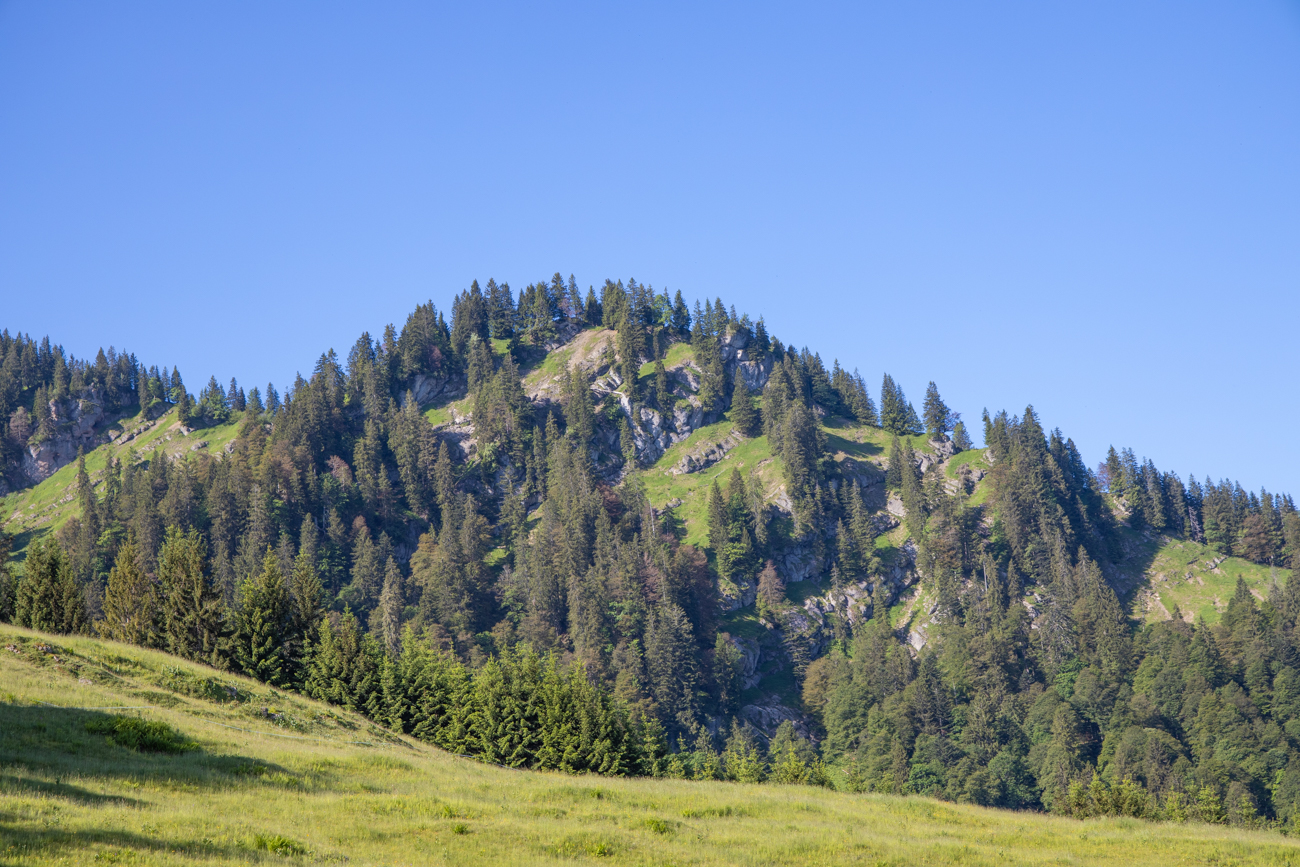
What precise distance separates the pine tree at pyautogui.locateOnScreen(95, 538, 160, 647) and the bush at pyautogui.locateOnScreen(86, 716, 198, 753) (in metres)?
52.2

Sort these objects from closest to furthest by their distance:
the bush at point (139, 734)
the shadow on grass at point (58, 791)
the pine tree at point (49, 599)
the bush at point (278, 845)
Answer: the bush at point (278, 845) < the shadow on grass at point (58, 791) < the bush at point (139, 734) < the pine tree at point (49, 599)

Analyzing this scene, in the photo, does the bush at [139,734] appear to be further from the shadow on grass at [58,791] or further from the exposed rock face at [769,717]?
the exposed rock face at [769,717]

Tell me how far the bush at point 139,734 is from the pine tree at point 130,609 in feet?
171

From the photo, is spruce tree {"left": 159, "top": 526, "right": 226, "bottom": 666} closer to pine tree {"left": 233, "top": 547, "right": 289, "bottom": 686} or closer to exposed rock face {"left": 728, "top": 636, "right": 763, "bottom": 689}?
pine tree {"left": 233, "top": 547, "right": 289, "bottom": 686}

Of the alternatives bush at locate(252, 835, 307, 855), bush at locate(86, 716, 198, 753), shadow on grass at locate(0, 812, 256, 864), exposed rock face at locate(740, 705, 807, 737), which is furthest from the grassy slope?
exposed rock face at locate(740, 705, 807, 737)

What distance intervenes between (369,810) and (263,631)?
53556 millimetres

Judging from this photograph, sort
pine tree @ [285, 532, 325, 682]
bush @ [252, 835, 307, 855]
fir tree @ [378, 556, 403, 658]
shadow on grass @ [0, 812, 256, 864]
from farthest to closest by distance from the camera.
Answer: fir tree @ [378, 556, 403, 658] → pine tree @ [285, 532, 325, 682] → bush @ [252, 835, 307, 855] → shadow on grass @ [0, 812, 256, 864]

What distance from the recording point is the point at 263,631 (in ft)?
280

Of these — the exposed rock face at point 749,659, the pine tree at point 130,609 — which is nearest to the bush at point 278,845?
the pine tree at point 130,609

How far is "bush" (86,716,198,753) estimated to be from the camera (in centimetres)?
3962

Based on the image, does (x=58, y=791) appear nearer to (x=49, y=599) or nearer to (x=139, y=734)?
(x=139, y=734)

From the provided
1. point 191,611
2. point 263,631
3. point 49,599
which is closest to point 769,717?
point 263,631

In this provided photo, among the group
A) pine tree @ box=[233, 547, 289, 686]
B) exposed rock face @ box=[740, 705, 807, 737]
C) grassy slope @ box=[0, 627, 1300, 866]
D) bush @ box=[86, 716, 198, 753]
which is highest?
pine tree @ box=[233, 547, 289, 686]

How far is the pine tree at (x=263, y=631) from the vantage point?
83875 millimetres
